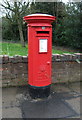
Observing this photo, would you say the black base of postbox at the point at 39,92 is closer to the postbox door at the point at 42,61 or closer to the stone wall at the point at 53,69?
the postbox door at the point at 42,61

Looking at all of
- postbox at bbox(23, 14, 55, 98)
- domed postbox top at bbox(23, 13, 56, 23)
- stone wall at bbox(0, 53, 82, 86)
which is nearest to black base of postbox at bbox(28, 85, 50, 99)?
postbox at bbox(23, 14, 55, 98)

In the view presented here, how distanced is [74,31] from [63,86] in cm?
638

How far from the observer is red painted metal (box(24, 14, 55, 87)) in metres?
2.99

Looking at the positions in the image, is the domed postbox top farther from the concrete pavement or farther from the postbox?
the concrete pavement

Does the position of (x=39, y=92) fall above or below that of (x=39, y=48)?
below

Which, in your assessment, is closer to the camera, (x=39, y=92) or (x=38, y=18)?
(x=38, y=18)

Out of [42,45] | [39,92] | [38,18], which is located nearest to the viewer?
[38,18]

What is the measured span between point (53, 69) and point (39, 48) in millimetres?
1306

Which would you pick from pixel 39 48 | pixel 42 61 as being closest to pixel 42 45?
pixel 39 48

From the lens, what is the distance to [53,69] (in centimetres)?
423

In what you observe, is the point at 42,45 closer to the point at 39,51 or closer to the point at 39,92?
the point at 39,51

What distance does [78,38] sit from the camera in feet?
31.7

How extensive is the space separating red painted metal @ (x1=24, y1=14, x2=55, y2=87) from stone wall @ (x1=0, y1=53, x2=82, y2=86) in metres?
0.75

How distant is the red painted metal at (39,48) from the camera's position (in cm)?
299
